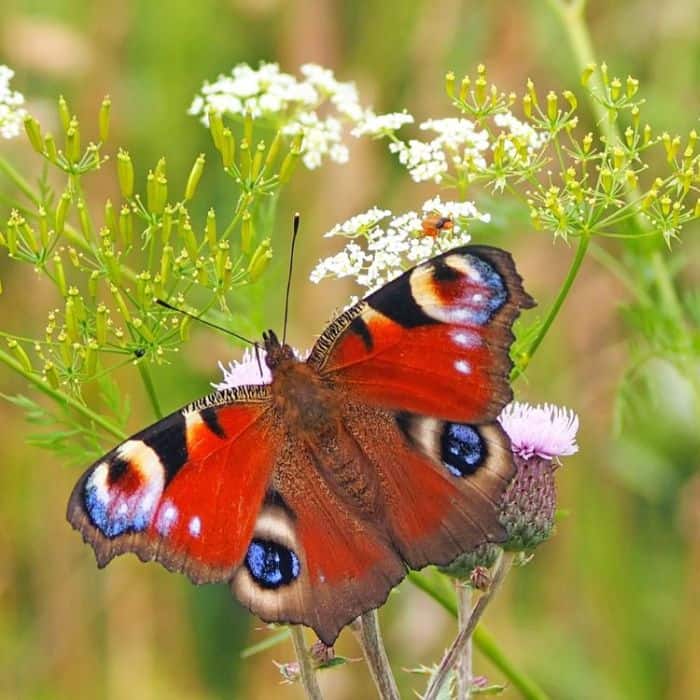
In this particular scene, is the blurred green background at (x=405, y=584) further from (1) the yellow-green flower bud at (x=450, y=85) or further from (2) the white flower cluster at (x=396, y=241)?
(2) the white flower cluster at (x=396, y=241)

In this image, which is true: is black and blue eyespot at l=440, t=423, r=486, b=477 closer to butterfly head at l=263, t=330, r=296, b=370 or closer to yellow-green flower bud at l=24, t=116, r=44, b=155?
butterfly head at l=263, t=330, r=296, b=370

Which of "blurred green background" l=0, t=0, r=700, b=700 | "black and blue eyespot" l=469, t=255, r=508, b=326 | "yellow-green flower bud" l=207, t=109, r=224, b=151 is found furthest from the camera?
"blurred green background" l=0, t=0, r=700, b=700

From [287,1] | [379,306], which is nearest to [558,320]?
[287,1]

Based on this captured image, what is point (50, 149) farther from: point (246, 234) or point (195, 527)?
point (195, 527)

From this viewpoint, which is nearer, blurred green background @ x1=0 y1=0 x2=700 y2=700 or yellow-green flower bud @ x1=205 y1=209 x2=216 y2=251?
yellow-green flower bud @ x1=205 y1=209 x2=216 y2=251

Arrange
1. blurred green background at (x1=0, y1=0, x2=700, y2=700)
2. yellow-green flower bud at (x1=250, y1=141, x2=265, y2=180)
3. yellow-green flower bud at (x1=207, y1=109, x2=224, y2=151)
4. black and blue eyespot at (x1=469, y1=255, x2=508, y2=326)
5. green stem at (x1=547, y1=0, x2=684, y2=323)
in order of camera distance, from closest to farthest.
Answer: black and blue eyespot at (x1=469, y1=255, x2=508, y2=326) < yellow-green flower bud at (x1=250, y1=141, x2=265, y2=180) < yellow-green flower bud at (x1=207, y1=109, x2=224, y2=151) < green stem at (x1=547, y1=0, x2=684, y2=323) < blurred green background at (x1=0, y1=0, x2=700, y2=700)

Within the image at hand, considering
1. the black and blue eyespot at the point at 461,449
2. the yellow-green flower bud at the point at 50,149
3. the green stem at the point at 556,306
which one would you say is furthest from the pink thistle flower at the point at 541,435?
the yellow-green flower bud at the point at 50,149

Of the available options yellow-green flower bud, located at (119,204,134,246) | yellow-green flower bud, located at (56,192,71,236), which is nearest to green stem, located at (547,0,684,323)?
yellow-green flower bud, located at (119,204,134,246)
